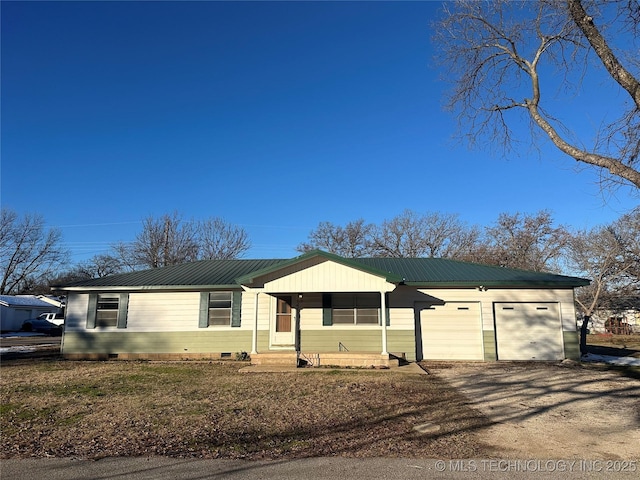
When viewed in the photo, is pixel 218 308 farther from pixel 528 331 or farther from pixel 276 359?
pixel 528 331

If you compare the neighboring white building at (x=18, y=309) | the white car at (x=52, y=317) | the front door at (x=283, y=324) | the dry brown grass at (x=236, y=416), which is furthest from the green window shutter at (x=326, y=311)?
the neighboring white building at (x=18, y=309)

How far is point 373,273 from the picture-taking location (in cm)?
1329

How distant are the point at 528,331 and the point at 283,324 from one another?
814 centimetres

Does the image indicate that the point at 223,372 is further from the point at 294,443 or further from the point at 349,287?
the point at 294,443

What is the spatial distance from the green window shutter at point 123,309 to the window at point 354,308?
737 cm

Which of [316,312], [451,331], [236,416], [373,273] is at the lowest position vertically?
[236,416]

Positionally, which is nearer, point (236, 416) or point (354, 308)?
point (236, 416)

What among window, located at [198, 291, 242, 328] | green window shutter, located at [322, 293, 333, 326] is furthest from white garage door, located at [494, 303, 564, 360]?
window, located at [198, 291, 242, 328]

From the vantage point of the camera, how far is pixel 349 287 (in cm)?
1350

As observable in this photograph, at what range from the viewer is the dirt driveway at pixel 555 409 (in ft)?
17.5

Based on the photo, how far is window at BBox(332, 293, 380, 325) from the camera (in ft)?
48.3

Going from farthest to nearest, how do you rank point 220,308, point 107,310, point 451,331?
1. point 107,310
2. point 220,308
3. point 451,331

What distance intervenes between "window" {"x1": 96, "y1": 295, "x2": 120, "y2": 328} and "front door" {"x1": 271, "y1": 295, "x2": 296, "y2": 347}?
578cm

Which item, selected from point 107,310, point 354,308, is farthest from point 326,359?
point 107,310
